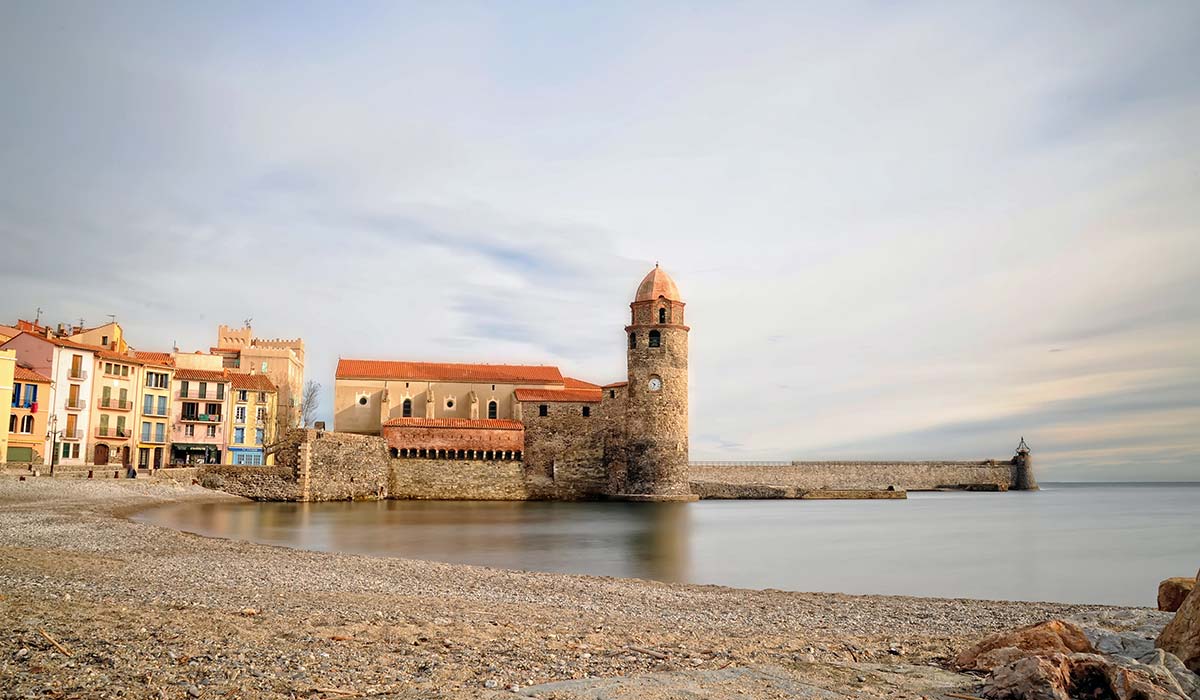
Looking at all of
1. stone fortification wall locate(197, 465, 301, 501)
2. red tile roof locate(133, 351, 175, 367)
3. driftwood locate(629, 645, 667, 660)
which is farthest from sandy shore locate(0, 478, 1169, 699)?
red tile roof locate(133, 351, 175, 367)

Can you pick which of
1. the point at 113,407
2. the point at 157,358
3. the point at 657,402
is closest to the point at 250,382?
the point at 157,358

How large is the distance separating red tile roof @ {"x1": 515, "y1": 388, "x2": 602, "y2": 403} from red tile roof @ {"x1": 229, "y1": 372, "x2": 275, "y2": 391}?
15.7m

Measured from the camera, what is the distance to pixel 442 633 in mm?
7262

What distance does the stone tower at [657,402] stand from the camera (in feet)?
142

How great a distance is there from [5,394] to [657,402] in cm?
2965

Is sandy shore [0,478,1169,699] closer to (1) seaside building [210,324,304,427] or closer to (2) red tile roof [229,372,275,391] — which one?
(2) red tile roof [229,372,275,391]

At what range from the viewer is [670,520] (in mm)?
30891

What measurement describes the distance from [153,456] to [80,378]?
6881 mm

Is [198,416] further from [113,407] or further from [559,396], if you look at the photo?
[559,396]

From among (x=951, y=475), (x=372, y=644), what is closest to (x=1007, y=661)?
(x=372, y=644)

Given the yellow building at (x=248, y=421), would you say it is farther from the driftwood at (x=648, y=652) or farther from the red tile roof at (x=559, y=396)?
the driftwood at (x=648, y=652)

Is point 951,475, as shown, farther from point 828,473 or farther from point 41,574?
point 41,574

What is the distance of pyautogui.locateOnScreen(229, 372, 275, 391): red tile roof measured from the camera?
1833 inches

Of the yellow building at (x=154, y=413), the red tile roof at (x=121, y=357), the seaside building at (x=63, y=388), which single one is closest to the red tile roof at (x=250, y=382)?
the yellow building at (x=154, y=413)
